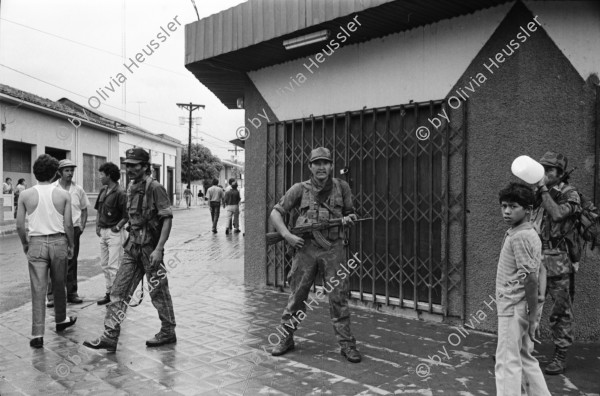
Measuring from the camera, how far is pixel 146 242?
474 centimetres

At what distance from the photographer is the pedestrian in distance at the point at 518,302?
10.3ft

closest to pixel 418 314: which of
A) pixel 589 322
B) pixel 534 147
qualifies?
pixel 589 322

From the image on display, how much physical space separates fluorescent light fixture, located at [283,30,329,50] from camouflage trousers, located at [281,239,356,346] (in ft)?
9.03

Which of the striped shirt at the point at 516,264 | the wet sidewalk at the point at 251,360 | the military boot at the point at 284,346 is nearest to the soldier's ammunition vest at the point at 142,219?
the wet sidewalk at the point at 251,360

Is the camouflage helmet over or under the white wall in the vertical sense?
under

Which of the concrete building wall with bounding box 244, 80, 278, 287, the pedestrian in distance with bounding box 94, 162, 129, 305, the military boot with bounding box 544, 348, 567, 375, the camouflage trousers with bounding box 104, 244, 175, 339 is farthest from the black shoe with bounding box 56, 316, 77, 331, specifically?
the military boot with bounding box 544, 348, 567, 375

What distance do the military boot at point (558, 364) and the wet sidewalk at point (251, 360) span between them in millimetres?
58

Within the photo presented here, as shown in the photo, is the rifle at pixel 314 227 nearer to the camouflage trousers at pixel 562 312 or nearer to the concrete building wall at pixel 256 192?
the camouflage trousers at pixel 562 312

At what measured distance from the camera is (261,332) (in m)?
5.23

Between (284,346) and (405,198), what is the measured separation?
232cm

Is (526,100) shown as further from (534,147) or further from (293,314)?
(293,314)

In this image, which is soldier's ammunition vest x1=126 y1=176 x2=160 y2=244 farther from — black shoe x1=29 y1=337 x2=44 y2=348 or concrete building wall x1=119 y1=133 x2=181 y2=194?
concrete building wall x1=119 y1=133 x2=181 y2=194

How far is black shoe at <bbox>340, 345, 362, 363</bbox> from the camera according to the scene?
13.9 ft

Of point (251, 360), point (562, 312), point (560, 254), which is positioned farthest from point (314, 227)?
point (562, 312)
